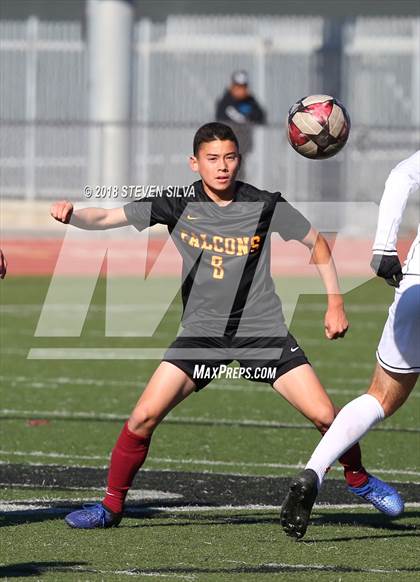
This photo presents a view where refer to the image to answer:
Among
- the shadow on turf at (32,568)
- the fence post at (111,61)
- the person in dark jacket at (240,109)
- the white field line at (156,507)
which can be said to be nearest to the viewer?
the shadow on turf at (32,568)

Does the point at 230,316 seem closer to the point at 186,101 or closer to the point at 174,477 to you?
the point at 174,477

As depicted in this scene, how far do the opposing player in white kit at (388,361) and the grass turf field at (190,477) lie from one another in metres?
0.25

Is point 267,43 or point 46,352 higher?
point 267,43

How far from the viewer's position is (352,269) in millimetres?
20141

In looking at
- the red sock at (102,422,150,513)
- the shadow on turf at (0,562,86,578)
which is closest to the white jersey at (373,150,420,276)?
the red sock at (102,422,150,513)

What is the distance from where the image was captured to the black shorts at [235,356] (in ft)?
22.8

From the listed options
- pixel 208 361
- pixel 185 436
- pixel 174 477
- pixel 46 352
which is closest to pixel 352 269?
pixel 46 352

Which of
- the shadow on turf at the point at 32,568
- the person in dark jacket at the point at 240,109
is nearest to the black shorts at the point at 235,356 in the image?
the shadow on turf at the point at 32,568

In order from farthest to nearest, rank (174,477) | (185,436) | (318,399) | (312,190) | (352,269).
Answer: (312,190), (352,269), (185,436), (174,477), (318,399)

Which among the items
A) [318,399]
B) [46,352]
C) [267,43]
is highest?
[267,43]

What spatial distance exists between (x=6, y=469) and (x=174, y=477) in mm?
944

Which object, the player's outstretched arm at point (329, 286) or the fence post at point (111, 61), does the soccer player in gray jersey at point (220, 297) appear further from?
the fence post at point (111, 61)

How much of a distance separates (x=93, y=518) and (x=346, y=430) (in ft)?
4.16

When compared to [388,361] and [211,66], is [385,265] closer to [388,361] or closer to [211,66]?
[388,361]
